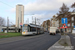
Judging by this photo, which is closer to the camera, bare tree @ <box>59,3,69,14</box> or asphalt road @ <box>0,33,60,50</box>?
asphalt road @ <box>0,33,60,50</box>

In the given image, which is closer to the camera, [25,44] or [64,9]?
[25,44]

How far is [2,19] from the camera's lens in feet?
241

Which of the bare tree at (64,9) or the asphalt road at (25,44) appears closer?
the asphalt road at (25,44)

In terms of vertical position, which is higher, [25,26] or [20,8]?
[20,8]

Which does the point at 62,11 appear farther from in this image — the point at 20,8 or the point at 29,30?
the point at 20,8

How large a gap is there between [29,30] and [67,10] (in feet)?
69.8

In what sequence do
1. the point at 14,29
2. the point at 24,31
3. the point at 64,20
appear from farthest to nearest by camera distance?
the point at 14,29
the point at 24,31
the point at 64,20

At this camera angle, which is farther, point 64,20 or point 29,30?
point 29,30

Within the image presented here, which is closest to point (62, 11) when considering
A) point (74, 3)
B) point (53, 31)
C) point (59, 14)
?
point (59, 14)

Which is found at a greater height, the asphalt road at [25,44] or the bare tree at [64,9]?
the bare tree at [64,9]

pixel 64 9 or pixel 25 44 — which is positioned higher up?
pixel 64 9

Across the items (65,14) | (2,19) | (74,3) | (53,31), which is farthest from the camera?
(2,19)

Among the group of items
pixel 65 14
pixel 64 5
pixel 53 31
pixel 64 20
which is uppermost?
pixel 64 5

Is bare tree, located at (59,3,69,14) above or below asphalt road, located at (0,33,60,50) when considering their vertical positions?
above
